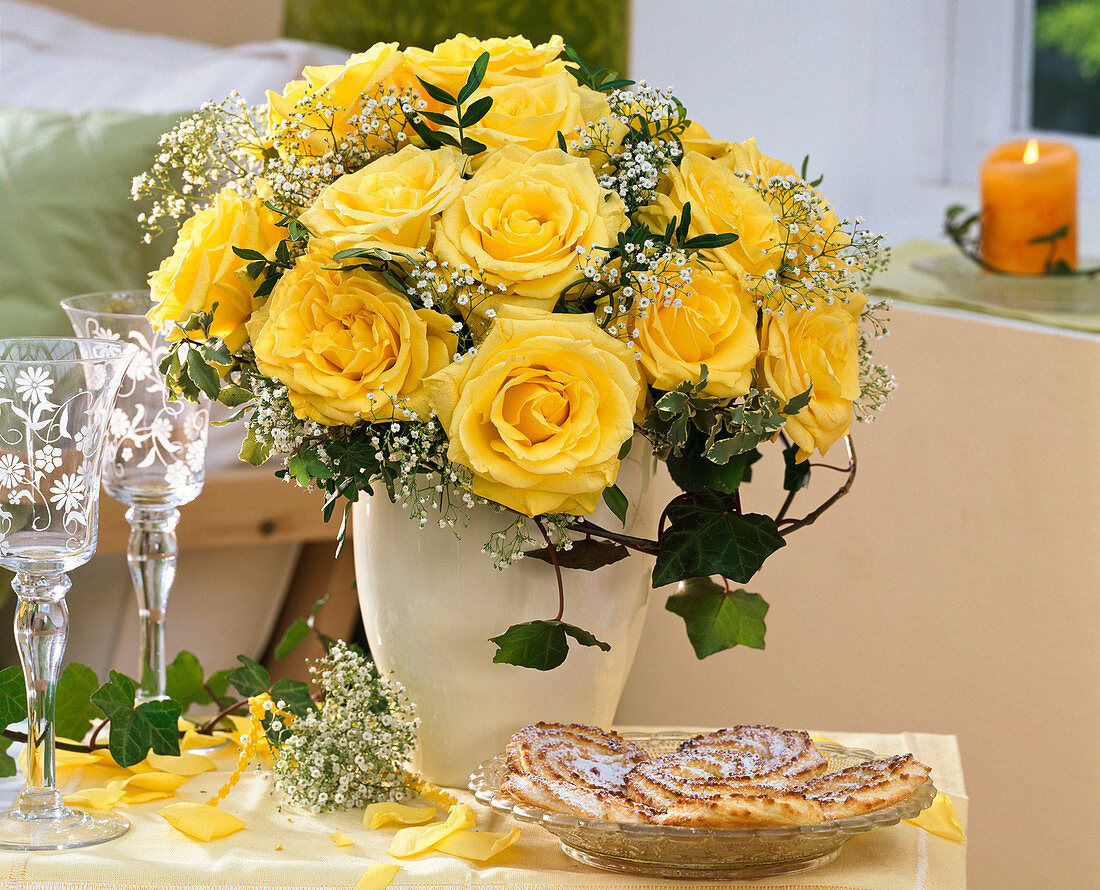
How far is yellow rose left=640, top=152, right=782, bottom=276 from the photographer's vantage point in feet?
2.19

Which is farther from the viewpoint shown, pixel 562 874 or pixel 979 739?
pixel 979 739

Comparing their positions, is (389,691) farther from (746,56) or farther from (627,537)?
(746,56)

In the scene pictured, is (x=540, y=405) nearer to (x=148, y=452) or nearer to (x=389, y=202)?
(x=389, y=202)

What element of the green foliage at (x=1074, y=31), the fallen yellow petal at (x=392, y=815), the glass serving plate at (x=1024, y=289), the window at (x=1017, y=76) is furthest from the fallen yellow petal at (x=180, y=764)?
the green foliage at (x=1074, y=31)

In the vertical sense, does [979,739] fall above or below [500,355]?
below

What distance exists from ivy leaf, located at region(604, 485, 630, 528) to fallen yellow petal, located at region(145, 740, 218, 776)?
0.33 metres

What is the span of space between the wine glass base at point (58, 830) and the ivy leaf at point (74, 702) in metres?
0.12

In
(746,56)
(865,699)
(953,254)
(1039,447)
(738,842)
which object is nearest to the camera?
(738,842)

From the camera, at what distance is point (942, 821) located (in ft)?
2.31

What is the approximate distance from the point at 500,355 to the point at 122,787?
1.23 ft

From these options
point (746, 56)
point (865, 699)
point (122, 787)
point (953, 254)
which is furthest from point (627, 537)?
point (746, 56)

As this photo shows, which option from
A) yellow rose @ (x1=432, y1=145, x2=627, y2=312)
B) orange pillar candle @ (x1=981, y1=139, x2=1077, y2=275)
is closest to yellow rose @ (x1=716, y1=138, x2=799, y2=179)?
yellow rose @ (x1=432, y1=145, x2=627, y2=312)

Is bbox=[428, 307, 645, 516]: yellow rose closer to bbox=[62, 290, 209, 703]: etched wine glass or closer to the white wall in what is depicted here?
bbox=[62, 290, 209, 703]: etched wine glass

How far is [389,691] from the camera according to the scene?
0.74 metres
